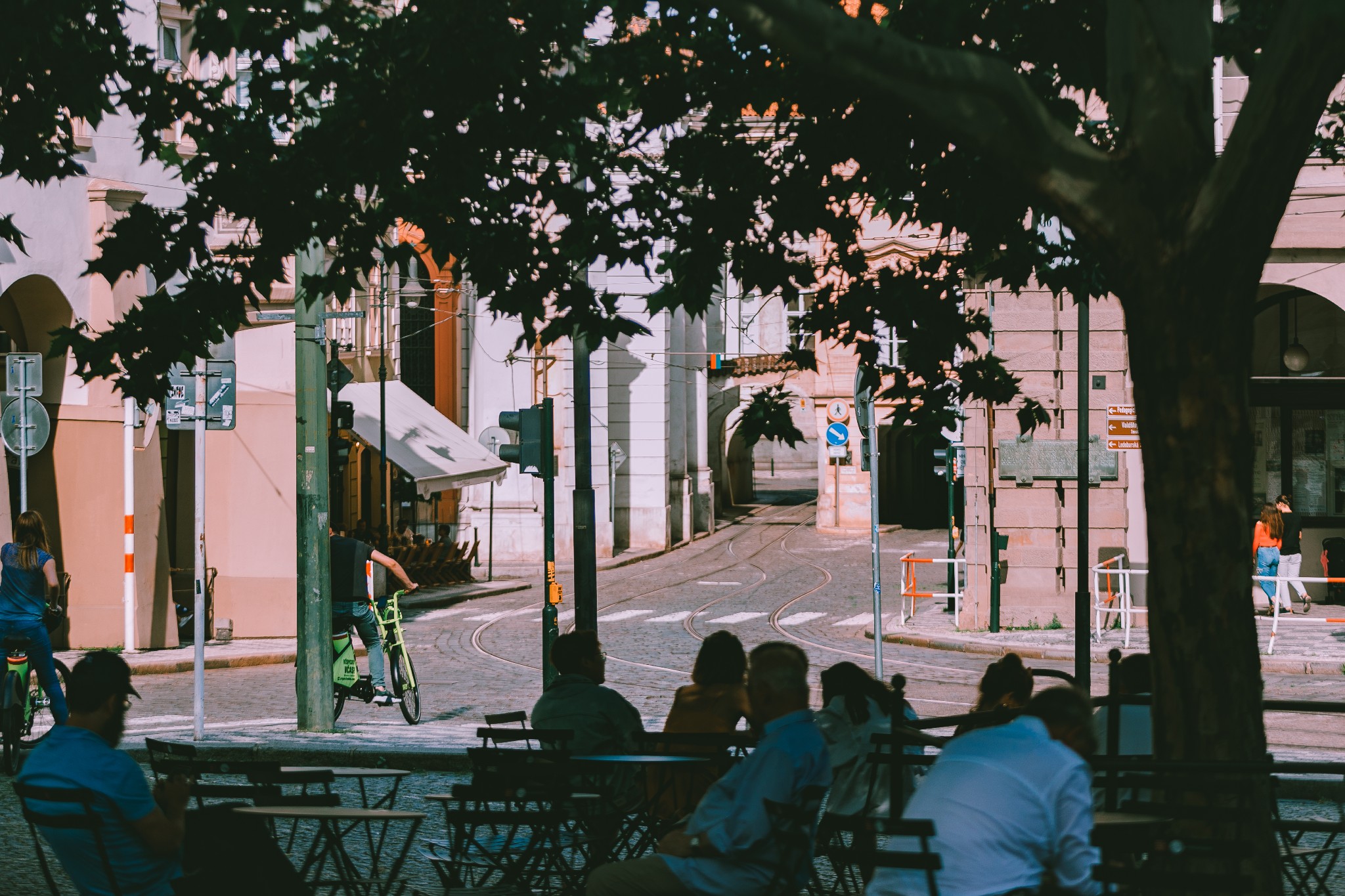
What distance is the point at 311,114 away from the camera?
9.42 metres

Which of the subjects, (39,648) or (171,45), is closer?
Result: (39,648)

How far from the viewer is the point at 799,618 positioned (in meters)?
26.5

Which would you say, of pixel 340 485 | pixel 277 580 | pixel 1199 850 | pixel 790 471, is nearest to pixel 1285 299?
pixel 277 580

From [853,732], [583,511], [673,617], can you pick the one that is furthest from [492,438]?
[853,732]

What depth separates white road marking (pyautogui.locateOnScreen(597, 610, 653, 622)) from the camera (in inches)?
1058

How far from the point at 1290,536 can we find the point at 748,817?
1998cm

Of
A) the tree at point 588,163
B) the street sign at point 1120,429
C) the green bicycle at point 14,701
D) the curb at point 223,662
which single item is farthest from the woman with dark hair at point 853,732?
the street sign at point 1120,429

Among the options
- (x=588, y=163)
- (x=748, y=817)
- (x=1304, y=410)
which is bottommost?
(x=748, y=817)

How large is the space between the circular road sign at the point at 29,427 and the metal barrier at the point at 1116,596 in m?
12.1

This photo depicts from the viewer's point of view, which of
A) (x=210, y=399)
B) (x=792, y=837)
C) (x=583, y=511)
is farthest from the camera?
(x=210, y=399)

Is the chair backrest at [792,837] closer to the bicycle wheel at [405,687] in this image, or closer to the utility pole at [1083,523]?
the bicycle wheel at [405,687]

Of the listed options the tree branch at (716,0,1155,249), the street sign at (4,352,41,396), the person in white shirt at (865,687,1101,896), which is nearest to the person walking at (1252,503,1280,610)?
the street sign at (4,352,41,396)

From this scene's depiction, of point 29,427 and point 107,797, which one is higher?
point 29,427

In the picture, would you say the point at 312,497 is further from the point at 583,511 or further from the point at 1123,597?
the point at 1123,597
